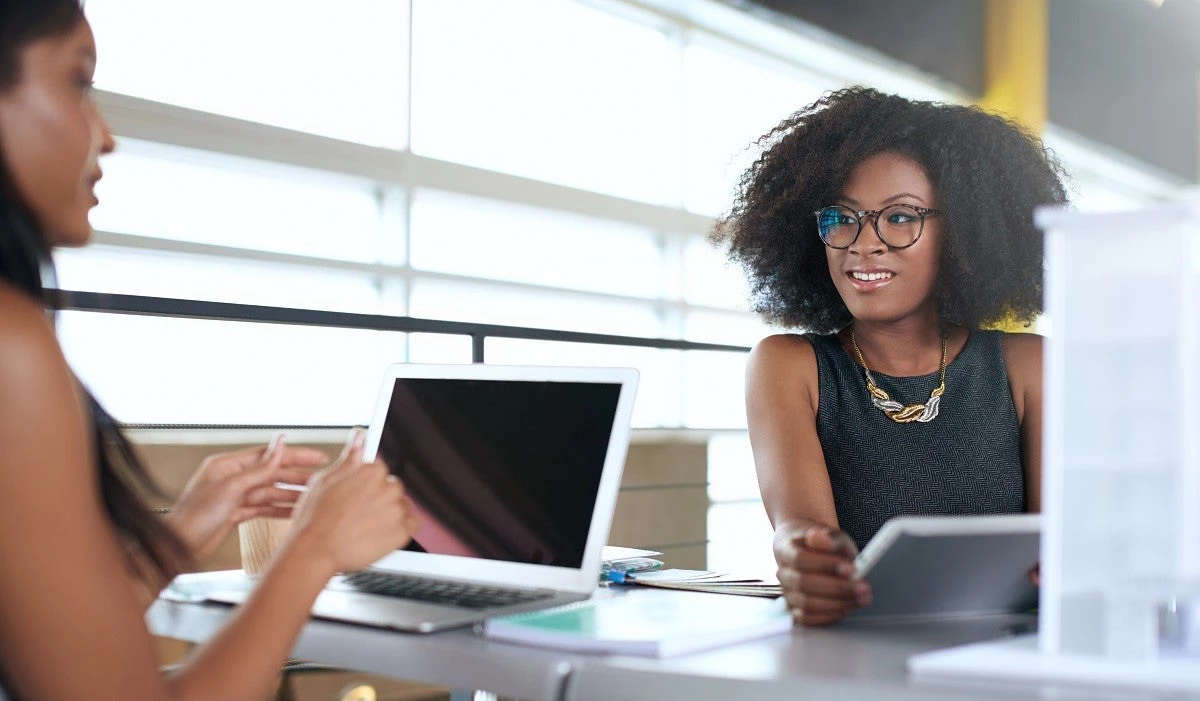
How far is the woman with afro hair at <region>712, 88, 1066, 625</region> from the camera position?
1660 mm

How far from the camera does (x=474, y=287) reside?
4789 millimetres

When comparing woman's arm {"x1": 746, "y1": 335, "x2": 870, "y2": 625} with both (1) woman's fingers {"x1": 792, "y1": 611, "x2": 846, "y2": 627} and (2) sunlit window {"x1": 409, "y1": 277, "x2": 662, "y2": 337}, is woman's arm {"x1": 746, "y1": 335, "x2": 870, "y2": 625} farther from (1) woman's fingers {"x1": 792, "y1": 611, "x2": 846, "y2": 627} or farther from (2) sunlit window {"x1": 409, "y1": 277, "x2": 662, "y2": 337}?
(2) sunlit window {"x1": 409, "y1": 277, "x2": 662, "y2": 337}

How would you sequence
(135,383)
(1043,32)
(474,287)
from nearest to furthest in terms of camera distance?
(135,383) → (474,287) → (1043,32)

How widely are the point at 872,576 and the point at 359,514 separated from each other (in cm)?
45

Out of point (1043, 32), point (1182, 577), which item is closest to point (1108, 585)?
point (1182, 577)

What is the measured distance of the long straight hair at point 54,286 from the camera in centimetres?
86

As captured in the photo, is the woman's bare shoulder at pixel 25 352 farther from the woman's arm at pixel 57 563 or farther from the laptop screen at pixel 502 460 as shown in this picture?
the laptop screen at pixel 502 460

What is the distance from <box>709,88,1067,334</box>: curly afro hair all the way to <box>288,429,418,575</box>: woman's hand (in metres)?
1.00

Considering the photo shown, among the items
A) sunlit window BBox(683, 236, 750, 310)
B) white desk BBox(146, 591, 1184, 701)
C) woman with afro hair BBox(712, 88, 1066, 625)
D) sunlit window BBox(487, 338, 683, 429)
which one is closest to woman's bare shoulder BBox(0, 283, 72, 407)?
white desk BBox(146, 591, 1184, 701)

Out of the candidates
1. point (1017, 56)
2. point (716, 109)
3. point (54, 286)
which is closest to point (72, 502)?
point (54, 286)

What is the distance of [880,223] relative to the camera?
1670 millimetres

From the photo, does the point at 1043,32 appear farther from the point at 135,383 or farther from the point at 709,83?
the point at 135,383

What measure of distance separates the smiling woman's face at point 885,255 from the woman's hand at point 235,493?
0.79 metres

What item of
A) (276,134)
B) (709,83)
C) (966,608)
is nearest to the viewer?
(966,608)
